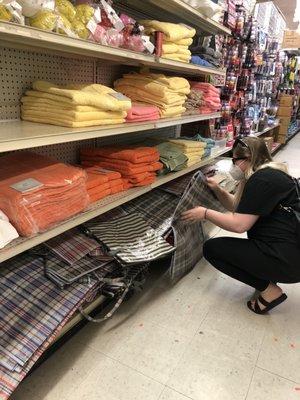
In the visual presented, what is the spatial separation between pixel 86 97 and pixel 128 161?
587 mm

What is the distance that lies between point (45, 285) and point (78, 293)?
0.16m

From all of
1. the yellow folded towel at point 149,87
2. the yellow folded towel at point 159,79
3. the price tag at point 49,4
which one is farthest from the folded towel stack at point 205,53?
the price tag at point 49,4

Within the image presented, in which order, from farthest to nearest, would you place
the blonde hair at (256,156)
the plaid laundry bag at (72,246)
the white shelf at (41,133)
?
the blonde hair at (256,156), the plaid laundry bag at (72,246), the white shelf at (41,133)

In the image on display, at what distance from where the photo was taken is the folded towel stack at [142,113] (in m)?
1.93

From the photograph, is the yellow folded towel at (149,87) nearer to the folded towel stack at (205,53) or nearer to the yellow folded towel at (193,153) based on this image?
the yellow folded towel at (193,153)

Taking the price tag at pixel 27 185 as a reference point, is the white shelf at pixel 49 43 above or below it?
above

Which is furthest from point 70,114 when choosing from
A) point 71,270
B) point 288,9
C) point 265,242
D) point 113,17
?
point 288,9

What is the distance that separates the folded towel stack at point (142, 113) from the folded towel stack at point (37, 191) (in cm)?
51

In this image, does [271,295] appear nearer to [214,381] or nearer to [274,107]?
[214,381]

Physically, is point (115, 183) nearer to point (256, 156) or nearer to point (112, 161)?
point (112, 161)

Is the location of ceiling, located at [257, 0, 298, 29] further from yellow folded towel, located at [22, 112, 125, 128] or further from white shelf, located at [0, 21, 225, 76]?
yellow folded towel, located at [22, 112, 125, 128]

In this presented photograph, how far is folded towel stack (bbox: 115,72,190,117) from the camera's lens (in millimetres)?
2199

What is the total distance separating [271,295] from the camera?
2.16m

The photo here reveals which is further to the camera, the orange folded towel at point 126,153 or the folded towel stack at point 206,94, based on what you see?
the folded towel stack at point 206,94
